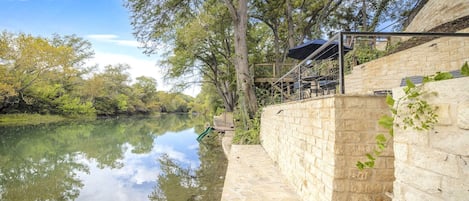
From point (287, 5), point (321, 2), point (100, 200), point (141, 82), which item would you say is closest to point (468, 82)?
point (100, 200)

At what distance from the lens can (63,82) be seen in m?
29.7

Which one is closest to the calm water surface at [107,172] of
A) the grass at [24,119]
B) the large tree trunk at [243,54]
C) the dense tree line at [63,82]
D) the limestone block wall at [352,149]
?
the large tree trunk at [243,54]

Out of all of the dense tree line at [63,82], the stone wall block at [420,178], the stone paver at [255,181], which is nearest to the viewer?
the stone wall block at [420,178]

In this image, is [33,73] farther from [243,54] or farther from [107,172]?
[243,54]

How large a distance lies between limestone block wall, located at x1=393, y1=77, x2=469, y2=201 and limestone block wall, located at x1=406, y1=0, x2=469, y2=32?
224 inches

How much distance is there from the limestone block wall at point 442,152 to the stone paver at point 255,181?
2.07 metres

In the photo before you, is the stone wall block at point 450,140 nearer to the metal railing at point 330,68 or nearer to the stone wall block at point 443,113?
the stone wall block at point 443,113

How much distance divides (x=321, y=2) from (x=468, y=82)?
13.5 meters

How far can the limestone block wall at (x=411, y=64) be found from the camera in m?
4.47

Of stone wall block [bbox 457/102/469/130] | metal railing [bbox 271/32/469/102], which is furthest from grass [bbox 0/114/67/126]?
stone wall block [bbox 457/102/469/130]

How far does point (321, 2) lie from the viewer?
13211 millimetres

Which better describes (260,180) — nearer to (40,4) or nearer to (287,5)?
(287,5)

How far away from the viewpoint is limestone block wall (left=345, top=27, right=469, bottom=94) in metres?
4.47

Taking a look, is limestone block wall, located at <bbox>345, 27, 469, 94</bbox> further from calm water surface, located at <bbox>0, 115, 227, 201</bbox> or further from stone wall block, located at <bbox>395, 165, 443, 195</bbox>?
calm water surface, located at <bbox>0, 115, 227, 201</bbox>
